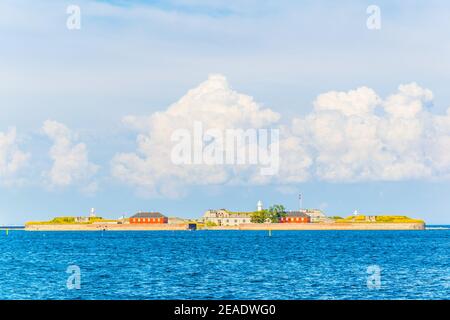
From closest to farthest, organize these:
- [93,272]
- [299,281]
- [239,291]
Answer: [239,291]
[299,281]
[93,272]

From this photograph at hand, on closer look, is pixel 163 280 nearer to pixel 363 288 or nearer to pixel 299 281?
pixel 299 281

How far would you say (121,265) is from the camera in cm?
8044

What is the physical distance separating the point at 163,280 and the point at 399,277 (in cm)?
2286

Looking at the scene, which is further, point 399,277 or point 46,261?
point 46,261

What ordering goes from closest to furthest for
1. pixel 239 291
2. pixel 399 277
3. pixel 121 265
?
pixel 239 291, pixel 399 277, pixel 121 265
